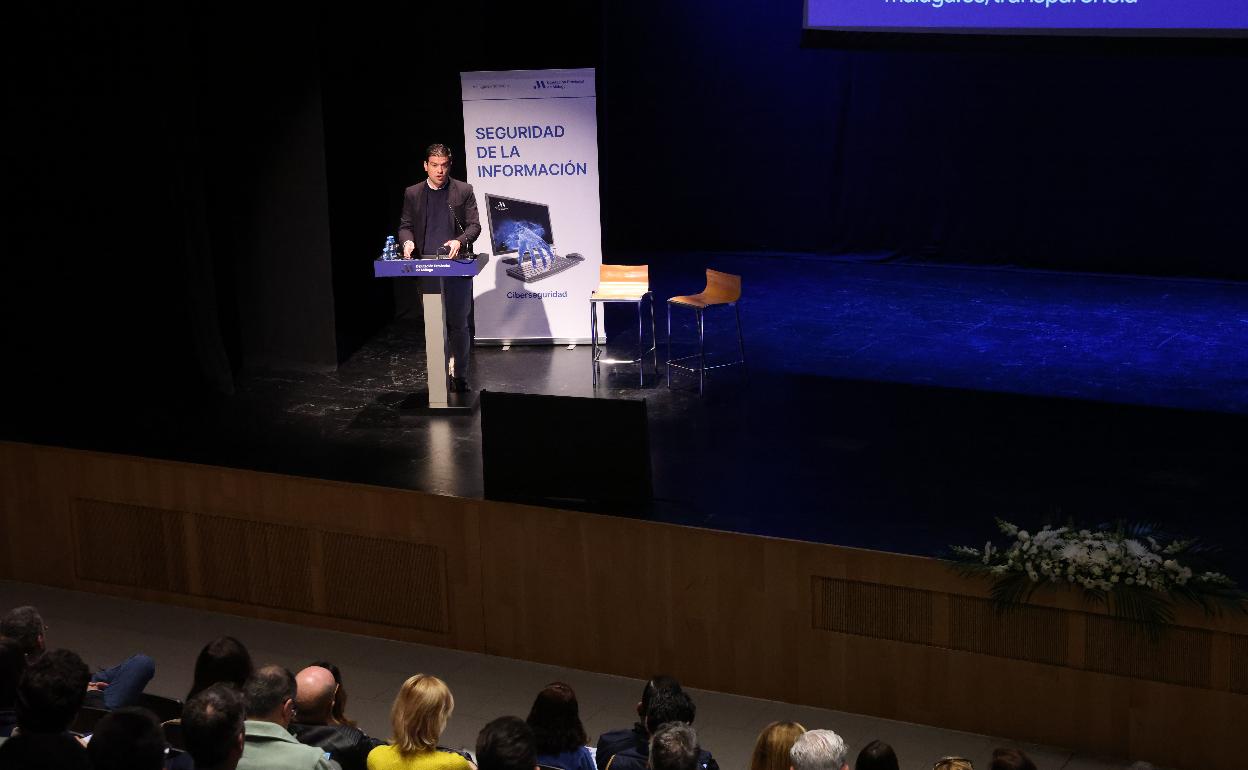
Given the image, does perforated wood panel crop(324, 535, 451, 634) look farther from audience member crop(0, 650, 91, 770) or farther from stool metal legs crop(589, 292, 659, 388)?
Answer: audience member crop(0, 650, 91, 770)

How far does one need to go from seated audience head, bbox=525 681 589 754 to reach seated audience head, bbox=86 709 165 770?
3.68 feet

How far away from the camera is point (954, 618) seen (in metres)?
5.79

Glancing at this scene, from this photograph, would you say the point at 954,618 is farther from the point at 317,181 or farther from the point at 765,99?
the point at 765,99

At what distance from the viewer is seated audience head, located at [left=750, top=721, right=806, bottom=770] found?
396 centimetres

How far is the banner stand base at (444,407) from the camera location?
8570 mm

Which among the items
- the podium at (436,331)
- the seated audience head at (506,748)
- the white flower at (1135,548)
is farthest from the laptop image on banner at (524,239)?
the seated audience head at (506,748)

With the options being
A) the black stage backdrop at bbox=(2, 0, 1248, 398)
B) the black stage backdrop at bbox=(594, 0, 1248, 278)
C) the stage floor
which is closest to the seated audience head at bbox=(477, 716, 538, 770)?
the stage floor

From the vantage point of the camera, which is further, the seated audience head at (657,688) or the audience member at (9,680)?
the seated audience head at (657,688)

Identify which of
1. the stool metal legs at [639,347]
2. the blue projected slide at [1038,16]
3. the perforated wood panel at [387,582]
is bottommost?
the perforated wood panel at [387,582]

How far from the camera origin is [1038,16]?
30.3ft

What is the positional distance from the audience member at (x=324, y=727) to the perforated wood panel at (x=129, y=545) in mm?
2799

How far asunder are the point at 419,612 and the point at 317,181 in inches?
144

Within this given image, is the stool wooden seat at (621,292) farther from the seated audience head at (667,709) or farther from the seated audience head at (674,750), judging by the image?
the seated audience head at (674,750)

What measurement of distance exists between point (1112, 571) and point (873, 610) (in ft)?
2.80
